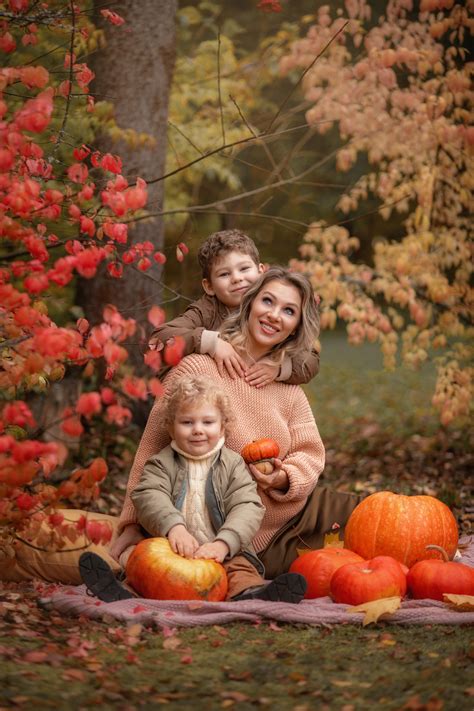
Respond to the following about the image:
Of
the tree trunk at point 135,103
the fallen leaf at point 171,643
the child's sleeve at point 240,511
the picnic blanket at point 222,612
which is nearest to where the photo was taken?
the fallen leaf at point 171,643

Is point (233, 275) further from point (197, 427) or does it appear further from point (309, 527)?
point (309, 527)

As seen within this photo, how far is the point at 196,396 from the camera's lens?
170 inches

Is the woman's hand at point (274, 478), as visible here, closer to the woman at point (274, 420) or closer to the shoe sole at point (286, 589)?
the woman at point (274, 420)

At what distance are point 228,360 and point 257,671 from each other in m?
1.82

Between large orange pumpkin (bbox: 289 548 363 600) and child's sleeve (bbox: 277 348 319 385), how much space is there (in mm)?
924

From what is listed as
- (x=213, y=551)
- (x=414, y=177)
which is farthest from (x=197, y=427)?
(x=414, y=177)

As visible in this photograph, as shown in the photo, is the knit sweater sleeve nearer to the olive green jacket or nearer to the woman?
the woman

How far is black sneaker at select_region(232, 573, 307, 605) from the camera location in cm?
401

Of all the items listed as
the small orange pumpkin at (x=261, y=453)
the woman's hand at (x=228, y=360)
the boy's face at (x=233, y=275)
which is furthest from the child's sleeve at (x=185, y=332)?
the small orange pumpkin at (x=261, y=453)

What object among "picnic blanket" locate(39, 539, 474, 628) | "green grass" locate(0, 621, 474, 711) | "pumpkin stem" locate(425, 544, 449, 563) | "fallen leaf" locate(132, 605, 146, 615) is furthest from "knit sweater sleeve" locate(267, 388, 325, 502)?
"fallen leaf" locate(132, 605, 146, 615)

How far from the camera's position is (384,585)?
4.14 meters

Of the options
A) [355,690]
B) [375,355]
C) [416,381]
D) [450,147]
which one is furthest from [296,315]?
[375,355]

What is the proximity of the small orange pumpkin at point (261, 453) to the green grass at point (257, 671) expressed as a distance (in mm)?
971

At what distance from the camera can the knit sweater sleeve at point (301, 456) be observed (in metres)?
4.77
